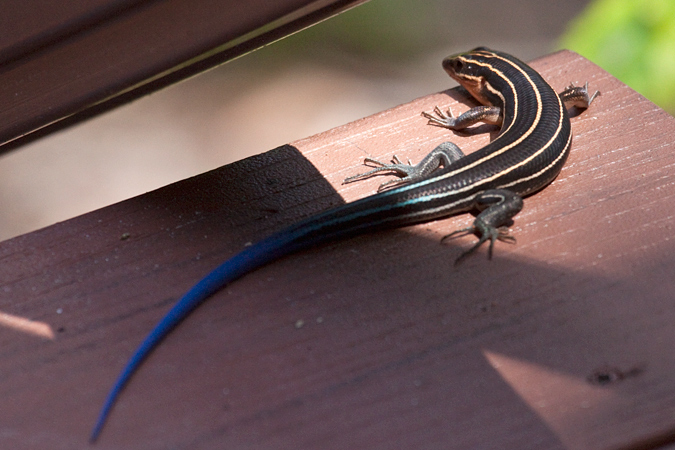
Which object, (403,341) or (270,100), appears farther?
(270,100)

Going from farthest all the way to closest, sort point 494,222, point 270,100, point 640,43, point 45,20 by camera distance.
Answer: point 270,100
point 640,43
point 494,222
point 45,20

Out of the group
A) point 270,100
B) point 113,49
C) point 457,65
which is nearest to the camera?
point 113,49

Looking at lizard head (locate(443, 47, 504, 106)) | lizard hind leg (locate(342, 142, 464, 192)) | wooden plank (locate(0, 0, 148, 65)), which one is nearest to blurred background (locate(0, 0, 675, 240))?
lizard head (locate(443, 47, 504, 106))

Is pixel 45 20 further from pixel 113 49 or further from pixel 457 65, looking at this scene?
pixel 457 65

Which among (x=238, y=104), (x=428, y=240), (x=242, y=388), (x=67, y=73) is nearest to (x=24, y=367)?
(x=242, y=388)

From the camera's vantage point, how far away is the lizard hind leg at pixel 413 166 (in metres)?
2.13

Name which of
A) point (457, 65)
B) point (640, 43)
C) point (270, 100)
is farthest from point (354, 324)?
point (270, 100)

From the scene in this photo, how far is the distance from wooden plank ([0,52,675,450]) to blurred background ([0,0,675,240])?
374 cm

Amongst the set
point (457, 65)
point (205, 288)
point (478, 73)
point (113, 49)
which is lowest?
point (205, 288)

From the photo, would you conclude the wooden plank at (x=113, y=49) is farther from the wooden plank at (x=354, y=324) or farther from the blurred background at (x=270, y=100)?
the blurred background at (x=270, y=100)

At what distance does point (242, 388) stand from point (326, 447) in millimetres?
242

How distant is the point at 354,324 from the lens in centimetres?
152

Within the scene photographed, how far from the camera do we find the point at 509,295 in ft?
5.07

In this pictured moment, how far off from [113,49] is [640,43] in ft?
12.4
